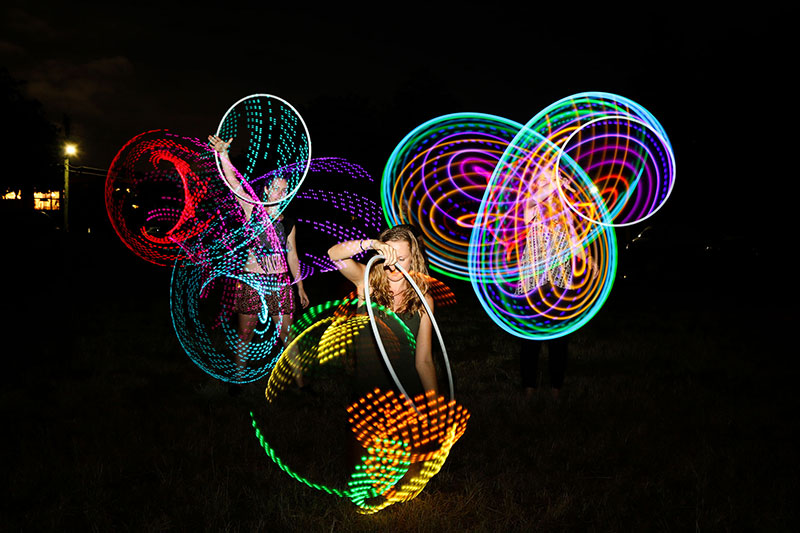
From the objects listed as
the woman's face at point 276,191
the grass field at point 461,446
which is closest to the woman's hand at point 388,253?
the grass field at point 461,446

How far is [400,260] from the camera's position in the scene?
11.9 ft

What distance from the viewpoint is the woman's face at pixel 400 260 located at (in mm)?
3645

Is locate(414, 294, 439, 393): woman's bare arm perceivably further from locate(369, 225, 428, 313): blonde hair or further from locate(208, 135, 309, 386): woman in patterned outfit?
locate(208, 135, 309, 386): woman in patterned outfit

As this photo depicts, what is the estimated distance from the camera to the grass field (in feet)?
12.0

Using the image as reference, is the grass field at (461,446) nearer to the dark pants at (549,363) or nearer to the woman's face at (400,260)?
the dark pants at (549,363)

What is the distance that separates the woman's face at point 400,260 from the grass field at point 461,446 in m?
1.34

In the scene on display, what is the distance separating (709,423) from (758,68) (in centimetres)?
2016

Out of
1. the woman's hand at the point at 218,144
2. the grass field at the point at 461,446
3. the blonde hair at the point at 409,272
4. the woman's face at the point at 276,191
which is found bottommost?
the grass field at the point at 461,446

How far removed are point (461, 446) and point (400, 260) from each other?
1.74 m

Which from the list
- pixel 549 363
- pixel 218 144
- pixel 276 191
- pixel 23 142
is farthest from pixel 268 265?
pixel 23 142

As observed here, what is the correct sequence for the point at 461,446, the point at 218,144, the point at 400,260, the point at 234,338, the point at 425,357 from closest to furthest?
the point at 425,357 < the point at 400,260 < the point at 461,446 < the point at 218,144 < the point at 234,338

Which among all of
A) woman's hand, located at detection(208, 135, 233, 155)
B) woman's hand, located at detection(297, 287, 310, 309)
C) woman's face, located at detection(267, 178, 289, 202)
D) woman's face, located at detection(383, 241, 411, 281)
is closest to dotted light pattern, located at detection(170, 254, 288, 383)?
woman's hand, located at detection(297, 287, 310, 309)

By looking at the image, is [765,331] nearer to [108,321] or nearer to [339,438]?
[339,438]

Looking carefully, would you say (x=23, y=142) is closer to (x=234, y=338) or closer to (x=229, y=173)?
(x=234, y=338)
